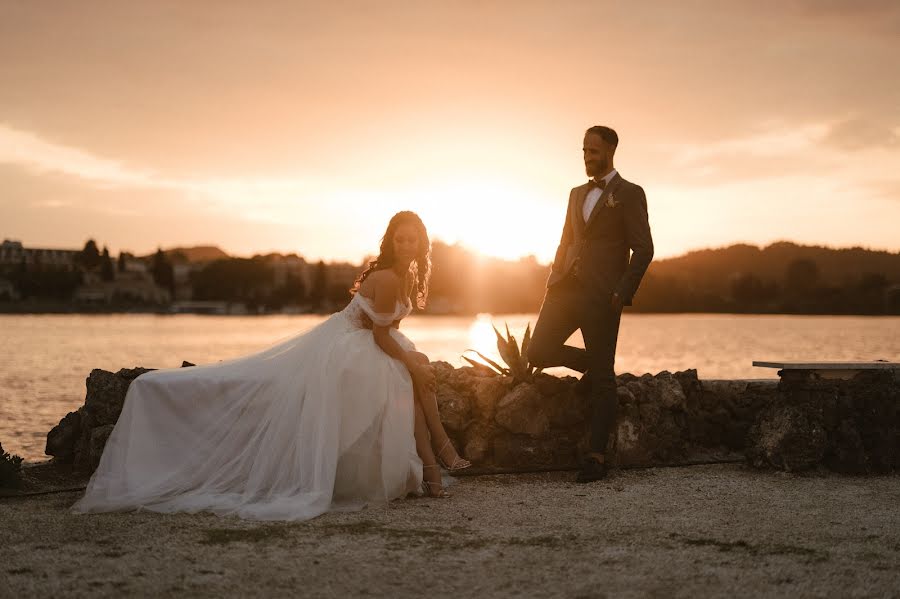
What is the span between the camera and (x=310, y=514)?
510 cm

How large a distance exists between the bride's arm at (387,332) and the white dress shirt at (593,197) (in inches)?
65.5

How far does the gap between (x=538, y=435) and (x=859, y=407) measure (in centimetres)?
258

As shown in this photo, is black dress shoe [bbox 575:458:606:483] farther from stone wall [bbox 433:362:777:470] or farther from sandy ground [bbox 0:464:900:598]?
stone wall [bbox 433:362:777:470]

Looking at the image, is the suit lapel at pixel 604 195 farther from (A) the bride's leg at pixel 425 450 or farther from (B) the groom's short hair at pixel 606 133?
(A) the bride's leg at pixel 425 450

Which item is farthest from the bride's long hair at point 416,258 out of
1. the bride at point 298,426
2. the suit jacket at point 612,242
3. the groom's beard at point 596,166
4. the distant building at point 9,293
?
the distant building at point 9,293

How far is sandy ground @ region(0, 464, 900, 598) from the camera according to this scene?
150 inches

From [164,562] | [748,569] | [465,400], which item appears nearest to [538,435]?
[465,400]

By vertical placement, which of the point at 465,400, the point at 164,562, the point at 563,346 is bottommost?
the point at 164,562

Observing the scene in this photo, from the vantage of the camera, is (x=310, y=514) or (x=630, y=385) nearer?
(x=310, y=514)

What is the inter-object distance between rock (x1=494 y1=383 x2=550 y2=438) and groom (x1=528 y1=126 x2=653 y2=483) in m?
0.42

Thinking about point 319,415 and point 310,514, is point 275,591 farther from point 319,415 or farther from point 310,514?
point 319,415

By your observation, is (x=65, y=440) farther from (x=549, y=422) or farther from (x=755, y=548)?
(x=755, y=548)

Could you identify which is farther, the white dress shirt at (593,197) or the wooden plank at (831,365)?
the wooden plank at (831,365)

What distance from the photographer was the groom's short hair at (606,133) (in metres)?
6.57
